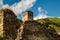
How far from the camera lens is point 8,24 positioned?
116 feet

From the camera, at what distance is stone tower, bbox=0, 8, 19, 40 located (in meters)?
34.8

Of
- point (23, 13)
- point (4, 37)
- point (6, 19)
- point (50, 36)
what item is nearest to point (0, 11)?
point (6, 19)

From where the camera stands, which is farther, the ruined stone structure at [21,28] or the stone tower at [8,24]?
the stone tower at [8,24]

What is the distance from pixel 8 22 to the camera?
35.6 meters

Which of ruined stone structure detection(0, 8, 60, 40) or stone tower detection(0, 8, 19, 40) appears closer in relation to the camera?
ruined stone structure detection(0, 8, 60, 40)

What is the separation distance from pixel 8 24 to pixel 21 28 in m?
12.6

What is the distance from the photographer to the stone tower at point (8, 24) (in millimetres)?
34750

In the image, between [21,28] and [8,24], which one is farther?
[8,24]

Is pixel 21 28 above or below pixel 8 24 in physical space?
above

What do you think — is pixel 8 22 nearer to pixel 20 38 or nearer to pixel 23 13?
pixel 20 38

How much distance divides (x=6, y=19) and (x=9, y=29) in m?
1.80

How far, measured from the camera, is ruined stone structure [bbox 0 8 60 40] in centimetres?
2312

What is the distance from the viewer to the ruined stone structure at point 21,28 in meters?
23.1

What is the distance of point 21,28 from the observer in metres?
23.1
